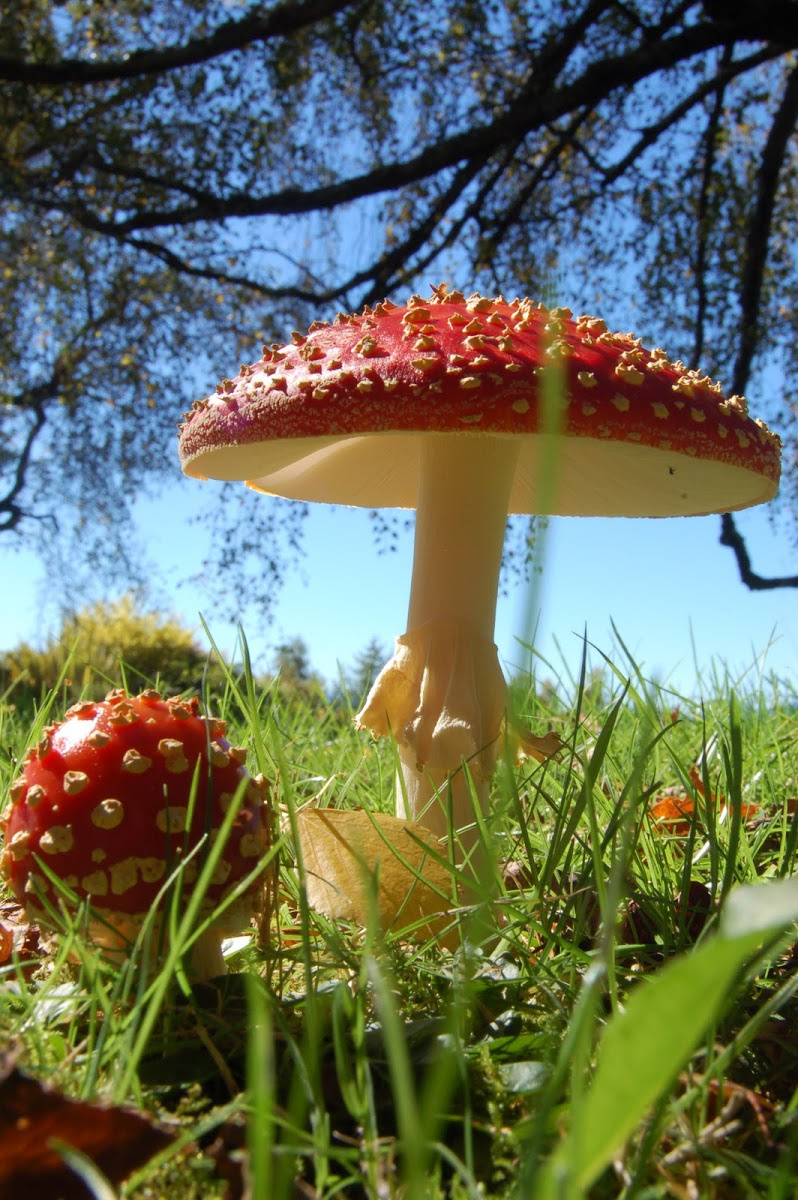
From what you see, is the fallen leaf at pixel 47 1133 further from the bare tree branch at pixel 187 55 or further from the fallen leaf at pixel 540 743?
the bare tree branch at pixel 187 55

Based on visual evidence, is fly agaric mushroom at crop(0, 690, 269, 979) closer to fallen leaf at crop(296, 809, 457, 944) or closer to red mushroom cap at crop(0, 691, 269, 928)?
red mushroom cap at crop(0, 691, 269, 928)

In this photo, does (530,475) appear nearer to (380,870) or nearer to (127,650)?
(380,870)

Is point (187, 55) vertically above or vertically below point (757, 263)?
above

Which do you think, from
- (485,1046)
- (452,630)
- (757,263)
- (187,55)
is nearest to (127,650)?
(187,55)

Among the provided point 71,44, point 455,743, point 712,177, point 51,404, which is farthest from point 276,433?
point 51,404

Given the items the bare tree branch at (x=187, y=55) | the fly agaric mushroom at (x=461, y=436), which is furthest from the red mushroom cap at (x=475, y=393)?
the bare tree branch at (x=187, y=55)
